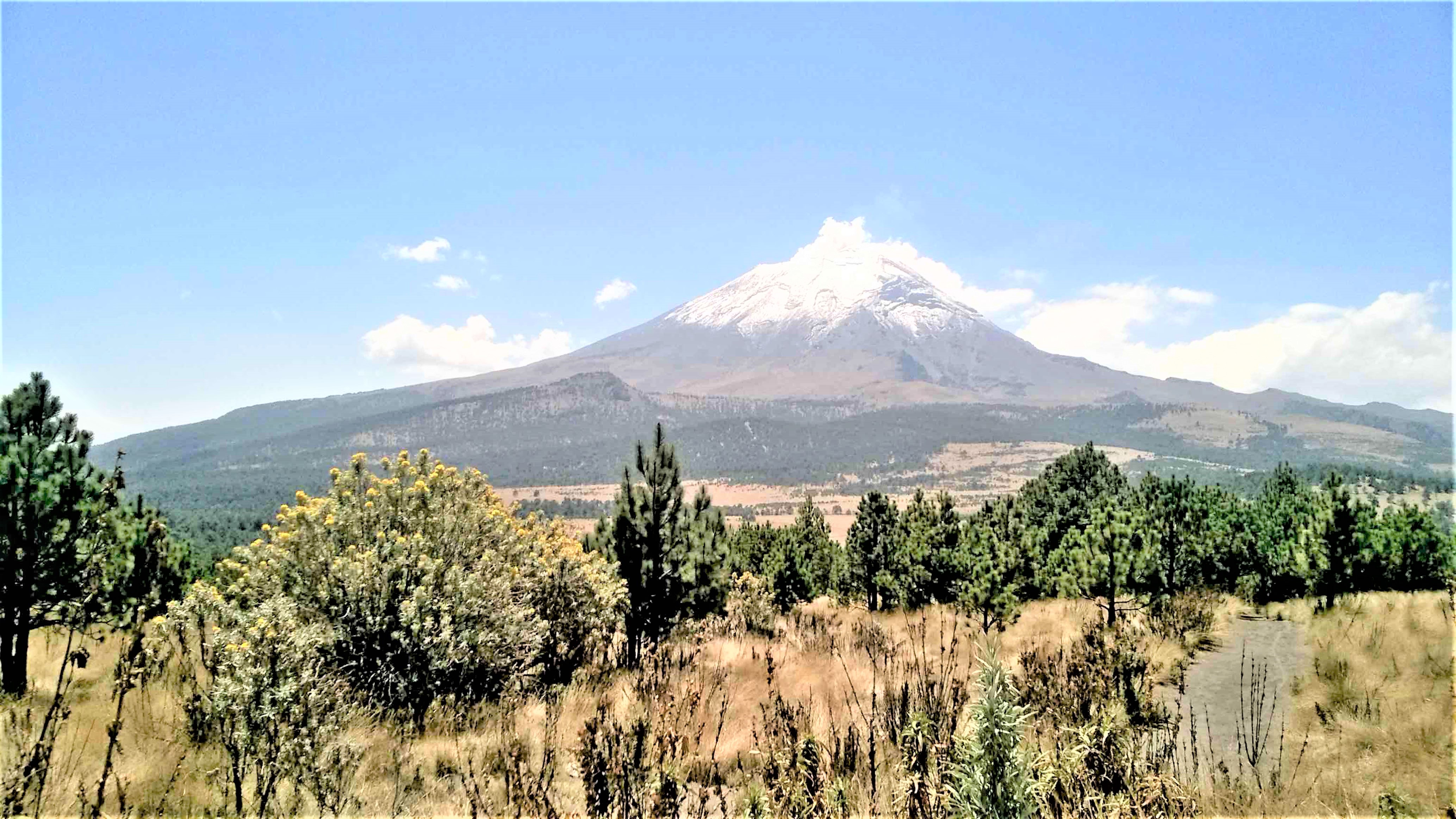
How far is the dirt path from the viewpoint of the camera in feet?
22.8

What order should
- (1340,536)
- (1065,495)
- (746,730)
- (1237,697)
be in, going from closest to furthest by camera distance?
(746,730) < (1237,697) < (1340,536) < (1065,495)

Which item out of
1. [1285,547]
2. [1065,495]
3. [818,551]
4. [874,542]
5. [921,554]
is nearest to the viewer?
[921,554]

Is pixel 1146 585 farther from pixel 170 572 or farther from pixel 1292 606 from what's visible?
pixel 170 572

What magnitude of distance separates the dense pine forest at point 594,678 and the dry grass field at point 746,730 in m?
0.05

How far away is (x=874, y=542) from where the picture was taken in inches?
1144

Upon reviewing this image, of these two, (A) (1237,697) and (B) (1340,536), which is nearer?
(A) (1237,697)

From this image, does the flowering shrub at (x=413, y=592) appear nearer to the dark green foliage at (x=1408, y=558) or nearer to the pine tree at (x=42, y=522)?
the pine tree at (x=42, y=522)

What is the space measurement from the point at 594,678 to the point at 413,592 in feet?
9.77

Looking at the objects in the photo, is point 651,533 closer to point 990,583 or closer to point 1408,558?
point 990,583

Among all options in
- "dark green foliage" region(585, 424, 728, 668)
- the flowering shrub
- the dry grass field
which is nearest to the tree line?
"dark green foliage" region(585, 424, 728, 668)

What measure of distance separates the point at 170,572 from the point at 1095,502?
130ft

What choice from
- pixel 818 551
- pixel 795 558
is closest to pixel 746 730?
pixel 795 558

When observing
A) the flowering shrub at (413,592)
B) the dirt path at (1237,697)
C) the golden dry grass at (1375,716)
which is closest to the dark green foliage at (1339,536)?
the dirt path at (1237,697)

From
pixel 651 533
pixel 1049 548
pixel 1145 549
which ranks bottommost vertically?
pixel 1049 548
